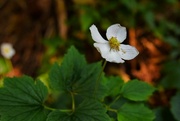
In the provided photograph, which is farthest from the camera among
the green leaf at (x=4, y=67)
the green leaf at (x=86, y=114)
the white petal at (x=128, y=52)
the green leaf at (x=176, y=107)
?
the green leaf at (x=4, y=67)

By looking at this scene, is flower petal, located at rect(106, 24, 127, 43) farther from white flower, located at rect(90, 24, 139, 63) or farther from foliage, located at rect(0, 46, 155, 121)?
foliage, located at rect(0, 46, 155, 121)

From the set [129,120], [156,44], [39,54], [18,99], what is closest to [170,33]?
[156,44]

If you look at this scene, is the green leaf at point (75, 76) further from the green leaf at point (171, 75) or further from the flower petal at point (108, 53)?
the green leaf at point (171, 75)

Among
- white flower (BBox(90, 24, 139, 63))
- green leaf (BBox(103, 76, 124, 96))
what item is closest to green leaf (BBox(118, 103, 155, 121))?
green leaf (BBox(103, 76, 124, 96))

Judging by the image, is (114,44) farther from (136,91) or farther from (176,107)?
(176,107)

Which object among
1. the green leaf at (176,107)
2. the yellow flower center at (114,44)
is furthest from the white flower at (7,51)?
the yellow flower center at (114,44)
